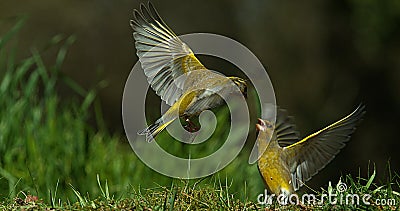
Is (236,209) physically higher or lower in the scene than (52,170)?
higher

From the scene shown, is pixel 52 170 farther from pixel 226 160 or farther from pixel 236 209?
pixel 236 209

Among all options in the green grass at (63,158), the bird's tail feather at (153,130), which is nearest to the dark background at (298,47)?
the green grass at (63,158)

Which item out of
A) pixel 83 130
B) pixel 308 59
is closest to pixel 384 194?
pixel 83 130

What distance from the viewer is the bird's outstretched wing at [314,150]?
2738mm

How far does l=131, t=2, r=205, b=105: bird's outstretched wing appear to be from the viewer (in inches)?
102

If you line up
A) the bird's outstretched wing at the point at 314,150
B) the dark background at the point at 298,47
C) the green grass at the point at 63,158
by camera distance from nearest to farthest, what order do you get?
the bird's outstretched wing at the point at 314,150 < the green grass at the point at 63,158 < the dark background at the point at 298,47

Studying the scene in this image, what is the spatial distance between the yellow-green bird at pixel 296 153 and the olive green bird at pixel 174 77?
0.32m

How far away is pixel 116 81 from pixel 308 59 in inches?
74.5

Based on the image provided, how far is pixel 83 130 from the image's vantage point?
4570mm

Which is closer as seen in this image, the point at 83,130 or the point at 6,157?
the point at 6,157

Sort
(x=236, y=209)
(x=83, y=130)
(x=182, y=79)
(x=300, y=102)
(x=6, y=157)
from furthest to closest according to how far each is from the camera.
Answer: (x=300, y=102), (x=83, y=130), (x=6, y=157), (x=182, y=79), (x=236, y=209)

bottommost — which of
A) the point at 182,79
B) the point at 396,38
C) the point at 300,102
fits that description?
the point at 300,102
